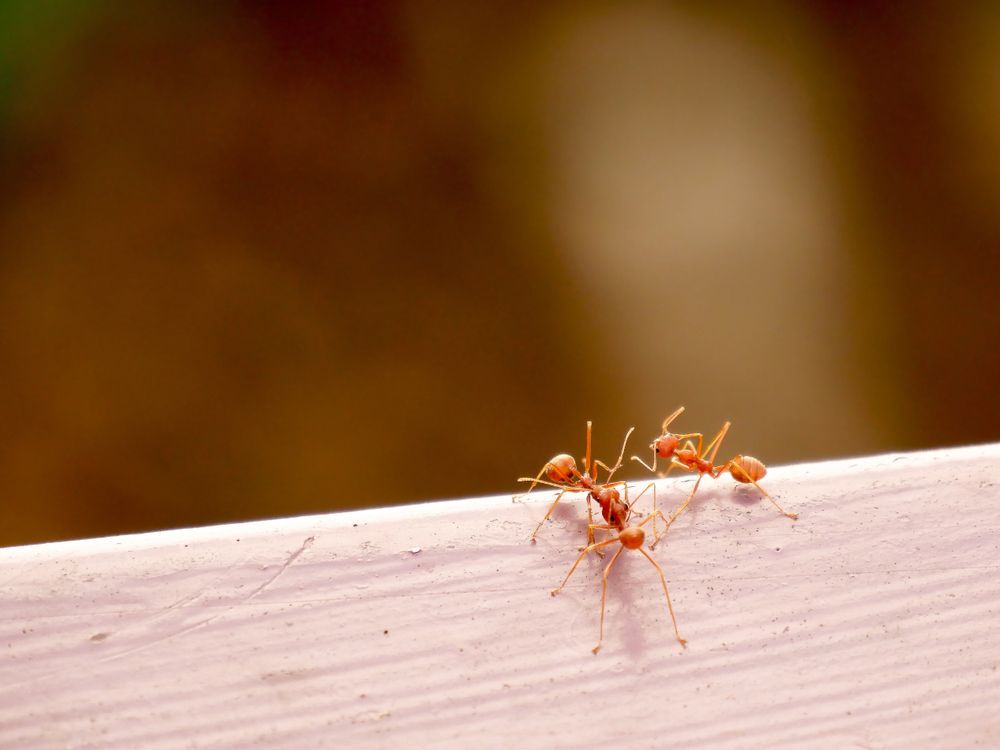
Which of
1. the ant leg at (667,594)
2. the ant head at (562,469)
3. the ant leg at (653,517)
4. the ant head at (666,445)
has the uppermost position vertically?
the ant leg at (653,517)

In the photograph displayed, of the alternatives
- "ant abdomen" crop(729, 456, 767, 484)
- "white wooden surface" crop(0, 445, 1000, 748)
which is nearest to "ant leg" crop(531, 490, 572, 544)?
"white wooden surface" crop(0, 445, 1000, 748)

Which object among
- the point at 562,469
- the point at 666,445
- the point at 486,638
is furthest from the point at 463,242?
the point at 486,638

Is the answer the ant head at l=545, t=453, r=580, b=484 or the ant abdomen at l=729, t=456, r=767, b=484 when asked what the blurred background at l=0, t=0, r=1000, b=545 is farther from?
the ant abdomen at l=729, t=456, r=767, b=484

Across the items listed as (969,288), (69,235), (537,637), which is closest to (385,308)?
(69,235)

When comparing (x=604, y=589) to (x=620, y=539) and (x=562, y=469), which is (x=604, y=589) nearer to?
(x=620, y=539)

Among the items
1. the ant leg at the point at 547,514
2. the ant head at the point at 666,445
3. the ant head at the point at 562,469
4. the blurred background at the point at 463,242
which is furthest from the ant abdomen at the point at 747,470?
the blurred background at the point at 463,242

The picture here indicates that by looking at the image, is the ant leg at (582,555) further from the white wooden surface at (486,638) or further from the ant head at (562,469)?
the ant head at (562,469)

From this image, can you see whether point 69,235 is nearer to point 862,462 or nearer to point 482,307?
point 482,307
